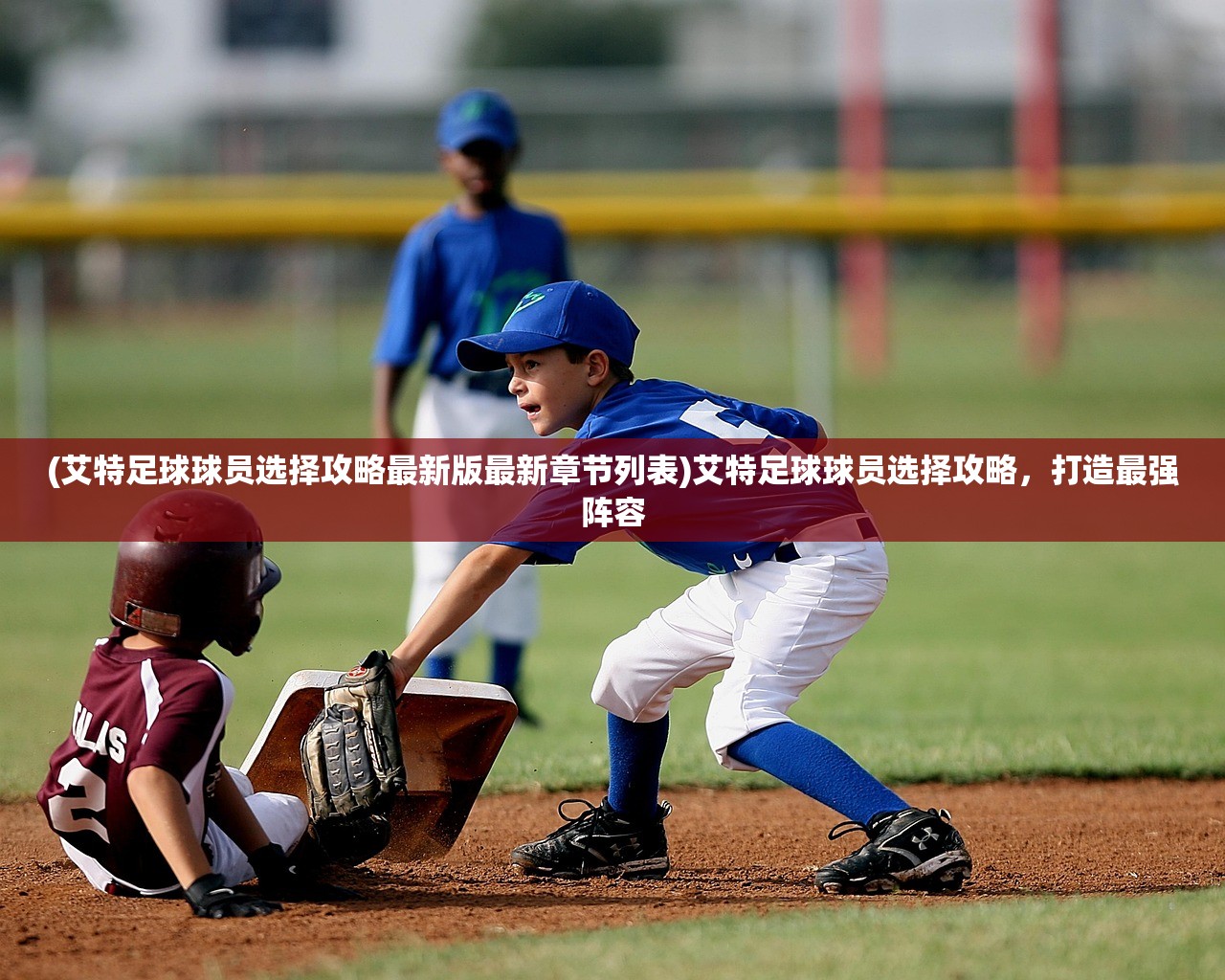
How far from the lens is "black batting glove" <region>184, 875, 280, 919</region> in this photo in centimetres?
304

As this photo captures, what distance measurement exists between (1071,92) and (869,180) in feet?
24.8

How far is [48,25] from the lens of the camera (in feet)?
145

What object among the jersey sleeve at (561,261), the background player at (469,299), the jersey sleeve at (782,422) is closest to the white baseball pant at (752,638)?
the jersey sleeve at (782,422)

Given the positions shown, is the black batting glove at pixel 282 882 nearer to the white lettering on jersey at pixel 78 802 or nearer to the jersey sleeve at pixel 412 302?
the white lettering on jersey at pixel 78 802

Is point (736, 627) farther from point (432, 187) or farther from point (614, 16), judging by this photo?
point (614, 16)

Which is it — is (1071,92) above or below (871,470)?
above

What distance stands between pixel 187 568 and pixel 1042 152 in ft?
61.2

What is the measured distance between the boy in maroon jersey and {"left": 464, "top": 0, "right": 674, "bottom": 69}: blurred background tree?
1956 inches

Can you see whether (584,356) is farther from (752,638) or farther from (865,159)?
(865,159)

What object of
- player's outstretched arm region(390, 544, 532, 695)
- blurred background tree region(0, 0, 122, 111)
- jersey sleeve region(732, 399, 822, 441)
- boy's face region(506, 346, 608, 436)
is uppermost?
blurred background tree region(0, 0, 122, 111)

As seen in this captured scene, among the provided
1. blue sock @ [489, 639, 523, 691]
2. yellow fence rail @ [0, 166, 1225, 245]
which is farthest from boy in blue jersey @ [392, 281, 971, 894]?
yellow fence rail @ [0, 166, 1225, 245]

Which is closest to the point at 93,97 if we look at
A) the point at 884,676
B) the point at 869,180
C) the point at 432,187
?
the point at 432,187

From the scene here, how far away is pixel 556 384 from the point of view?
3.51 metres

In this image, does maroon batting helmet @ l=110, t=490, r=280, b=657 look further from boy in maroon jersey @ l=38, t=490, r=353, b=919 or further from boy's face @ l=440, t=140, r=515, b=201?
boy's face @ l=440, t=140, r=515, b=201
